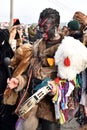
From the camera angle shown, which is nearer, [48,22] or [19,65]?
[48,22]

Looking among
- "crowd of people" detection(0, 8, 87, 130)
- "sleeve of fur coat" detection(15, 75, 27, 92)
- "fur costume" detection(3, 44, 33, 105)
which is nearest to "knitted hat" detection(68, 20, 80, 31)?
"crowd of people" detection(0, 8, 87, 130)

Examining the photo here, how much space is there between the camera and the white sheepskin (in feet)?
14.8

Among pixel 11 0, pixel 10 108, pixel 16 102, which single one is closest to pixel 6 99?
pixel 16 102

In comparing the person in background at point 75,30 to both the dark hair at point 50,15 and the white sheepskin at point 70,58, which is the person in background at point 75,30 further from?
the white sheepskin at point 70,58

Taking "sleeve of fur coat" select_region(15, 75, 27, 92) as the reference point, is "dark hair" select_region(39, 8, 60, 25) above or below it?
above

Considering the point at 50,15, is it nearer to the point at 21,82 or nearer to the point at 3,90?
the point at 21,82

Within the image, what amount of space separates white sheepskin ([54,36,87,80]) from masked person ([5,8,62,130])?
0.36ft

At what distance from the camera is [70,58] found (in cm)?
450

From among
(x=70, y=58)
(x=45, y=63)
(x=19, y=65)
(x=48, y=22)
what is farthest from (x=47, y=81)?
(x=48, y=22)

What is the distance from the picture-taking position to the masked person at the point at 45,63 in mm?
4602

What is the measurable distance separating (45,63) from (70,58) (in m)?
0.28

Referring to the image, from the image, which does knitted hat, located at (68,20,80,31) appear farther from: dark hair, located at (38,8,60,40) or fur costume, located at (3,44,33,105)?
fur costume, located at (3,44,33,105)

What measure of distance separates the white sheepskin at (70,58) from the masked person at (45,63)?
0.36 ft

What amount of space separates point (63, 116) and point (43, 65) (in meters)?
0.57
